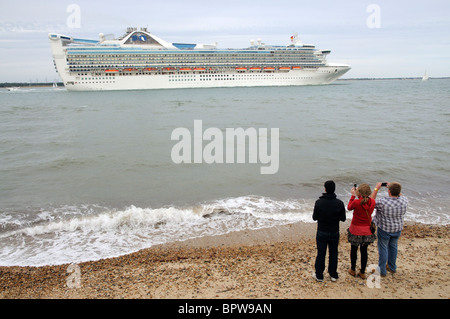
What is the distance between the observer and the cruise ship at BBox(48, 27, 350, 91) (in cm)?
7131

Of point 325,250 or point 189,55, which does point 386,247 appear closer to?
point 325,250

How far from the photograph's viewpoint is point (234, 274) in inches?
176

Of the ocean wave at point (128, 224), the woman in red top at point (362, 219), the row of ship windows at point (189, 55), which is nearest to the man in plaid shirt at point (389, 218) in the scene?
the woman in red top at point (362, 219)

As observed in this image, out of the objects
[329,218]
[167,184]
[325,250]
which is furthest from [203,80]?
[329,218]

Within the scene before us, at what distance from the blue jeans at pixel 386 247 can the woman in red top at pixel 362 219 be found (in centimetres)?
19

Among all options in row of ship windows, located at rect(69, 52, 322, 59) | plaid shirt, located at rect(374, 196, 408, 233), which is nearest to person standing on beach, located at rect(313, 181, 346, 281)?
plaid shirt, located at rect(374, 196, 408, 233)

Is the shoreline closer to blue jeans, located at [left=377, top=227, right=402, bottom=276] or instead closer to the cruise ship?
blue jeans, located at [left=377, top=227, right=402, bottom=276]

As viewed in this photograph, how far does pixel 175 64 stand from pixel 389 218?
2972 inches

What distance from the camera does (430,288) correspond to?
3947mm

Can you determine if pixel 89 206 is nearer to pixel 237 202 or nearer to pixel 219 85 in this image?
pixel 237 202

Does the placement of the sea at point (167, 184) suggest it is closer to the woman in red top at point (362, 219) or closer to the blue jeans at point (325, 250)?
the blue jeans at point (325, 250)
